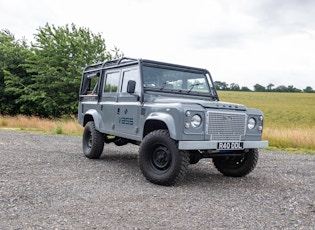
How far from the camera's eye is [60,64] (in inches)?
830

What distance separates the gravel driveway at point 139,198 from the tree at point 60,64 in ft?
42.9

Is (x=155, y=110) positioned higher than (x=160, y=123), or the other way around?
(x=155, y=110)

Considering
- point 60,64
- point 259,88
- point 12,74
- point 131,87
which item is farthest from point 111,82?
point 259,88

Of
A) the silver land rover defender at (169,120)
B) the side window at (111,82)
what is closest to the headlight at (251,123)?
the silver land rover defender at (169,120)

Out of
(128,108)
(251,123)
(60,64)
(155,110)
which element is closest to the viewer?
(155,110)

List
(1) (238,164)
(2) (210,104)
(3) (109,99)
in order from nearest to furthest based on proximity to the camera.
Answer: (2) (210,104), (1) (238,164), (3) (109,99)

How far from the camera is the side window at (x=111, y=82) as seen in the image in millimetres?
7262

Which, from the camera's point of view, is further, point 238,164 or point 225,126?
point 238,164

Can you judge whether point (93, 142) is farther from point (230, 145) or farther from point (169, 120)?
point (230, 145)

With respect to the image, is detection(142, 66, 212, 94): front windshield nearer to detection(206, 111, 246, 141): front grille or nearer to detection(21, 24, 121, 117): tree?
detection(206, 111, 246, 141): front grille

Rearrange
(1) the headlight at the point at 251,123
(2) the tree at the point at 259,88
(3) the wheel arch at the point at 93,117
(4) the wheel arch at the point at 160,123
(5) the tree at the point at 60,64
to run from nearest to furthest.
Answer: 1. (4) the wheel arch at the point at 160,123
2. (1) the headlight at the point at 251,123
3. (3) the wheel arch at the point at 93,117
4. (5) the tree at the point at 60,64
5. (2) the tree at the point at 259,88

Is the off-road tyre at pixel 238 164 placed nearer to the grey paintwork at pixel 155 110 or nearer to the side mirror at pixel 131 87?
the grey paintwork at pixel 155 110

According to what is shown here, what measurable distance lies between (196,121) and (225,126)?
565 mm

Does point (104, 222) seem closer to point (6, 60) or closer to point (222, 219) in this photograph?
point (222, 219)
